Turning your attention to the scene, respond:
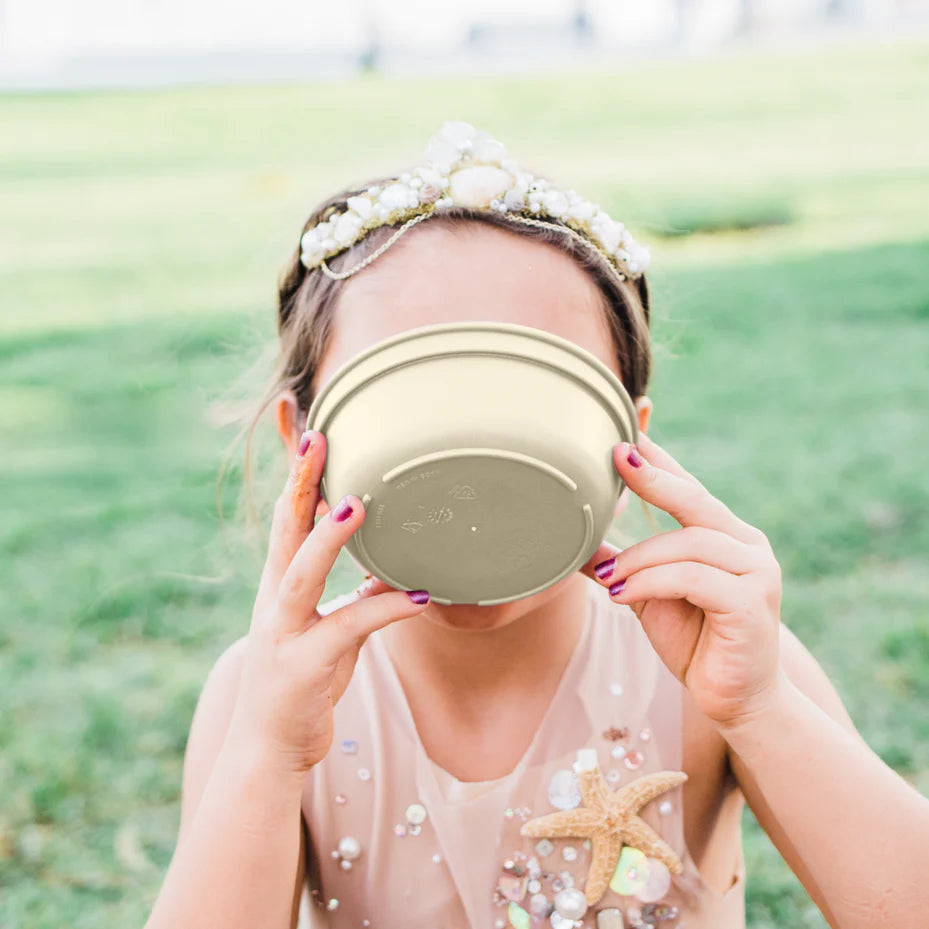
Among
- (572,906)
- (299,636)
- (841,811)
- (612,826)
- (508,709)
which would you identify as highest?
(299,636)

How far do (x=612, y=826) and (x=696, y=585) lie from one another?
0.62 meters

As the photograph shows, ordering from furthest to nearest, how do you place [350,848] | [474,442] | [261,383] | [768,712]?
[261,383]
[350,848]
[768,712]
[474,442]

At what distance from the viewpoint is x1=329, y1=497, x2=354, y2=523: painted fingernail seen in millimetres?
1357

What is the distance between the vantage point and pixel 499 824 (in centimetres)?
197

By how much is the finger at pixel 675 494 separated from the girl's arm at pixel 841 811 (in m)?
0.31

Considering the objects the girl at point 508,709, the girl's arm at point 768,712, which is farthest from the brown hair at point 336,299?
the girl's arm at point 768,712

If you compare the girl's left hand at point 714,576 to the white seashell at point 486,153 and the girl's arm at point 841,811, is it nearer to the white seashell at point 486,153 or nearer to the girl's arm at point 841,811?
the girl's arm at point 841,811

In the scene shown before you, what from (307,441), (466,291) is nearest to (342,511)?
(307,441)

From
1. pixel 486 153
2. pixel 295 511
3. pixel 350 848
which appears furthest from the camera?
pixel 350 848

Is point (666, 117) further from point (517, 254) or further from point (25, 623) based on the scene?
point (517, 254)

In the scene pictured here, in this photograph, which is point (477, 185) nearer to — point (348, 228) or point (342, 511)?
point (348, 228)

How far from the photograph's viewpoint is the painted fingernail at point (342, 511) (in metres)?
1.36

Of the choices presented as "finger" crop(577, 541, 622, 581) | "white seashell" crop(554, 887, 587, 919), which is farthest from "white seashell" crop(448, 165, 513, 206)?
"white seashell" crop(554, 887, 587, 919)

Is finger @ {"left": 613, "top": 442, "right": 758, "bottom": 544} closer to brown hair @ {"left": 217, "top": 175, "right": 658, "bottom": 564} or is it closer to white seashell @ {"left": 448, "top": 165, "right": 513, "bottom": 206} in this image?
brown hair @ {"left": 217, "top": 175, "right": 658, "bottom": 564}
